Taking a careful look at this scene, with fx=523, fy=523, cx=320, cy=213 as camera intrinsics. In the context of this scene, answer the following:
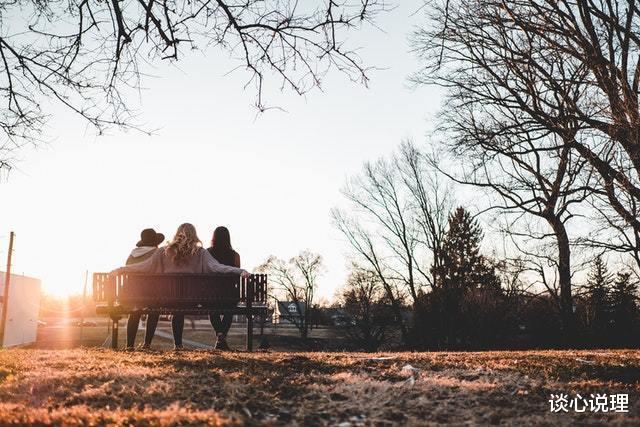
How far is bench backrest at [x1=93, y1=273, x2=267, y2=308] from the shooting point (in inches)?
293

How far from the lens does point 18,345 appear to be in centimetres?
4256

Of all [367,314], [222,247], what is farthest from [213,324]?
[367,314]

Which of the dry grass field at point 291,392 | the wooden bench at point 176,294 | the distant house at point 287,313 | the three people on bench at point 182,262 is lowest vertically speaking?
the distant house at point 287,313

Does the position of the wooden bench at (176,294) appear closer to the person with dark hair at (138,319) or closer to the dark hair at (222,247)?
the person with dark hair at (138,319)

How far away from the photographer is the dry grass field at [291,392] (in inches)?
121

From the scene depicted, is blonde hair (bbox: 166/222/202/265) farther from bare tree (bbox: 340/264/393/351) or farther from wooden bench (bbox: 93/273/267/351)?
bare tree (bbox: 340/264/393/351)

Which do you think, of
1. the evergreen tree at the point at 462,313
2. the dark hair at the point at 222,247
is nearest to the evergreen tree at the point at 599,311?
the evergreen tree at the point at 462,313

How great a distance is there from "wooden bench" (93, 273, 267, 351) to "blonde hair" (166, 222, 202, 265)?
0.87 ft

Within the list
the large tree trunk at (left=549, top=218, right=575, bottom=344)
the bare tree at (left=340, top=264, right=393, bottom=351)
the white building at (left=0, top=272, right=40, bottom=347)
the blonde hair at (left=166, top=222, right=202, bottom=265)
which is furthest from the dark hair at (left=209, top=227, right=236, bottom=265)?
the white building at (left=0, top=272, right=40, bottom=347)

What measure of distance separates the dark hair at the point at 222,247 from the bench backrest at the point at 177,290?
2.66 feet

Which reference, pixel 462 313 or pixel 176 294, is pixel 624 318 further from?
pixel 176 294

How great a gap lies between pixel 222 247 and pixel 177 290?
1109 mm

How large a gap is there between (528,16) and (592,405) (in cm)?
876

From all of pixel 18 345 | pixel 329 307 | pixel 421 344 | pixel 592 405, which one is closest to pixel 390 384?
pixel 592 405
